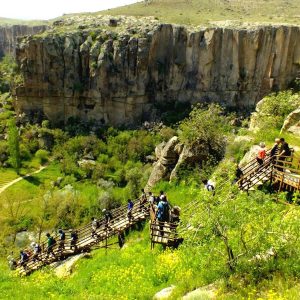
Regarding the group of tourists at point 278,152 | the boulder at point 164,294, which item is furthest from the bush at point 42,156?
the boulder at point 164,294

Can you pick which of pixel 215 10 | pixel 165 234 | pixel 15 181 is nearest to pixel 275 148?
pixel 165 234

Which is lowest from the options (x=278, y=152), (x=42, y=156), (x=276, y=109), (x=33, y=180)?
(x=33, y=180)

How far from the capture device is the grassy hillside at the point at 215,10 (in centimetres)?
9038

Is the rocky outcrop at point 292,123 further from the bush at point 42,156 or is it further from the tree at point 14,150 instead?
the bush at point 42,156

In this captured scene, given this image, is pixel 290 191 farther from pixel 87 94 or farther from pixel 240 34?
pixel 87 94

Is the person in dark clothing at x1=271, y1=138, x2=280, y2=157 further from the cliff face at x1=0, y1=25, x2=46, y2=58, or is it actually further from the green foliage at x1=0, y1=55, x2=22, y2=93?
the cliff face at x1=0, y1=25, x2=46, y2=58

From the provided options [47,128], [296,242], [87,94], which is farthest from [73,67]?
[296,242]

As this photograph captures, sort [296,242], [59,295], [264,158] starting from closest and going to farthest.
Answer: [296,242] < [59,295] < [264,158]

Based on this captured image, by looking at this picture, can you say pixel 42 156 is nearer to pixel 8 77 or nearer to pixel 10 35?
pixel 8 77

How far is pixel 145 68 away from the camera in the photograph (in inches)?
3073

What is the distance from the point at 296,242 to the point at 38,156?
62.2 metres

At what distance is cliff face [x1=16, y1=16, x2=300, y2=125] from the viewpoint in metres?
74.4

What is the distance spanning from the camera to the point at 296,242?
11391 mm

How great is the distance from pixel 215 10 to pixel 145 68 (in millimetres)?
38071
